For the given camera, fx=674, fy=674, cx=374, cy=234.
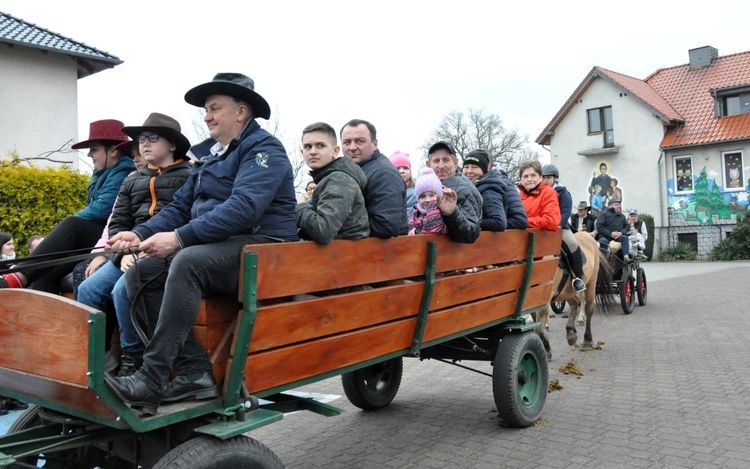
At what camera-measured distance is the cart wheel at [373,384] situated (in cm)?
551

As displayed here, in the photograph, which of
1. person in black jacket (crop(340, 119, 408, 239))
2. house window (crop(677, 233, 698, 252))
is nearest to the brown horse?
person in black jacket (crop(340, 119, 408, 239))

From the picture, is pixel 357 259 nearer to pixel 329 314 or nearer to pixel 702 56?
pixel 329 314

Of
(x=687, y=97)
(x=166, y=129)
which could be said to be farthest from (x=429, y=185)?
(x=687, y=97)

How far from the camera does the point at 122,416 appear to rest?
250 centimetres

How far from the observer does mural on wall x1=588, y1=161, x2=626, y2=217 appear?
32625mm

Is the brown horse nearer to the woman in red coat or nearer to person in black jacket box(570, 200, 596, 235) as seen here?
the woman in red coat

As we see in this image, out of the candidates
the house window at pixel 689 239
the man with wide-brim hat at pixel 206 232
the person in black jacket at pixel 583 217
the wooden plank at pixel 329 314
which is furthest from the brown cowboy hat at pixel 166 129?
the house window at pixel 689 239

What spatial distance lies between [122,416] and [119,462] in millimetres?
939

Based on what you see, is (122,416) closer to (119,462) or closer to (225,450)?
(225,450)

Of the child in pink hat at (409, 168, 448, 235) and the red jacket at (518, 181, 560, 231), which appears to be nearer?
the child in pink hat at (409, 168, 448, 235)

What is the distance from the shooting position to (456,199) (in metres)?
4.22

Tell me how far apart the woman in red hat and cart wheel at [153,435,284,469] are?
Answer: 1.67m

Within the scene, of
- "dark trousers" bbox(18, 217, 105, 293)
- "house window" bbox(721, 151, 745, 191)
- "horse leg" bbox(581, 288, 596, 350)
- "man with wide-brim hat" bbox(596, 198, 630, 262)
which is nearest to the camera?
"dark trousers" bbox(18, 217, 105, 293)

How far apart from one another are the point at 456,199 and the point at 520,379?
179cm
